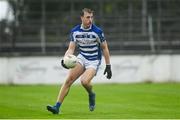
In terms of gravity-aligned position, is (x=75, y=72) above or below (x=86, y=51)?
below

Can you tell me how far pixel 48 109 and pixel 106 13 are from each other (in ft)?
62.8

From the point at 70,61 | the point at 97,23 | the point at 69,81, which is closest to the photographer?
the point at 70,61

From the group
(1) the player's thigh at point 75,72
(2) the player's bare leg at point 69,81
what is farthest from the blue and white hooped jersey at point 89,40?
(2) the player's bare leg at point 69,81

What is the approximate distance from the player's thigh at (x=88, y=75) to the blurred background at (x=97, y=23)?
45.3ft

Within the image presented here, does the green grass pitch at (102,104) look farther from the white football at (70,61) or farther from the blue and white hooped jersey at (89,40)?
the blue and white hooped jersey at (89,40)

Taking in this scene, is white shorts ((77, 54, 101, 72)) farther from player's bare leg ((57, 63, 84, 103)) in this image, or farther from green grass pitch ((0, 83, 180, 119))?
green grass pitch ((0, 83, 180, 119))

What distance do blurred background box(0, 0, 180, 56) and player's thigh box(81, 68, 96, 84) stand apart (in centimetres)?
1381

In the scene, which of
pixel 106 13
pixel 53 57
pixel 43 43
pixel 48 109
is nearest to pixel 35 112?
pixel 48 109

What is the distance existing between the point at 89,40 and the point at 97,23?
54.1 feet

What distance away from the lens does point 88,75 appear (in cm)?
1540

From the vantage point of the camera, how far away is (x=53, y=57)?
29.2 meters

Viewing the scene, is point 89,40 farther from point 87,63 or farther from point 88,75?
point 88,75

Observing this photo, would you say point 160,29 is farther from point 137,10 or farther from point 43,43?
point 43,43

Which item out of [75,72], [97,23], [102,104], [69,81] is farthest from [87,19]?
[97,23]
